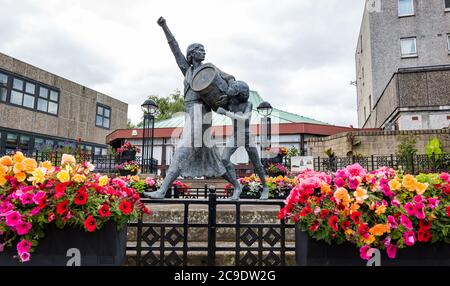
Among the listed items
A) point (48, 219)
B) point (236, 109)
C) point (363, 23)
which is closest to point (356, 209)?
point (48, 219)

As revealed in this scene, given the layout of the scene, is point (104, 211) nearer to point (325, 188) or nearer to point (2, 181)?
point (2, 181)

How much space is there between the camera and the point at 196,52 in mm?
4816

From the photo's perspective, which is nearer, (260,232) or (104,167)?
(260,232)

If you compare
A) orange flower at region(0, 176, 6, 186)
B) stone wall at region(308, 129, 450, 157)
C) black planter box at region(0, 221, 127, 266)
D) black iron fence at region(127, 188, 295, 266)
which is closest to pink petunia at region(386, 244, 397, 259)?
black iron fence at region(127, 188, 295, 266)

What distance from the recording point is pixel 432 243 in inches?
89.2

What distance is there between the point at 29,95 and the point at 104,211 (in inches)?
855

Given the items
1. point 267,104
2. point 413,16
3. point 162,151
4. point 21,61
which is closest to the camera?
point 267,104

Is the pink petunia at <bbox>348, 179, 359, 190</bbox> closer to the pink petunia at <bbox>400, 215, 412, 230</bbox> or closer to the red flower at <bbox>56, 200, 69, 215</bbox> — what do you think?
the pink petunia at <bbox>400, 215, 412, 230</bbox>

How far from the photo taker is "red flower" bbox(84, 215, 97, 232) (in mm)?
2189

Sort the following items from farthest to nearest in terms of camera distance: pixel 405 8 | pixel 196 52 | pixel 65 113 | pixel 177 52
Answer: pixel 65 113, pixel 405 8, pixel 177 52, pixel 196 52

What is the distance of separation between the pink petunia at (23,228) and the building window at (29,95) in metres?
20.2

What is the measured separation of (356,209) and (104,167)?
48.2 ft

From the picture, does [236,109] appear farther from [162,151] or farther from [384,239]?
[162,151]

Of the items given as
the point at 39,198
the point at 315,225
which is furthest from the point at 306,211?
the point at 39,198
